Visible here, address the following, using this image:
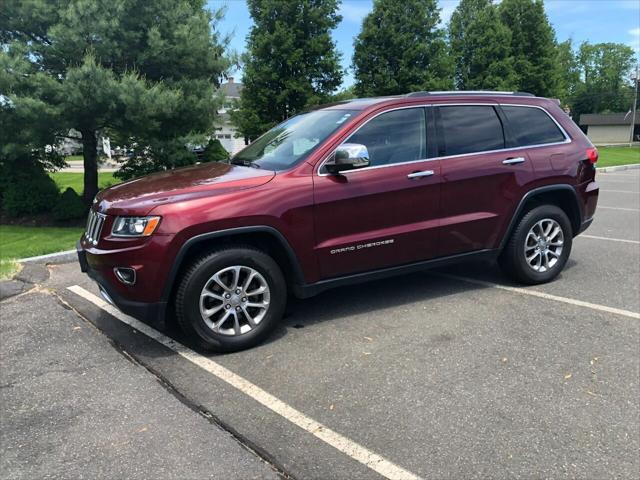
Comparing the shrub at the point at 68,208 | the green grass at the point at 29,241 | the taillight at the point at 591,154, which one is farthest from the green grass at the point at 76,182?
the taillight at the point at 591,154

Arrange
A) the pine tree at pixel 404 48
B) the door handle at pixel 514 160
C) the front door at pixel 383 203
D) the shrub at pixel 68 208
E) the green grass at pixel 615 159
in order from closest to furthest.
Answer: the front door at pixel 383 203 < the door handle at pixel 514 160 < the shrub at pixel 68 208 < the pine tree at pixel 404 48 < the green grass at pixel 615 159

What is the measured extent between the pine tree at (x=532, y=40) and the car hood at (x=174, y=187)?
27.2 meters

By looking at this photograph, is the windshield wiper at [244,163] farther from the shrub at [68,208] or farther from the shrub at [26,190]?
the shrub at [26,190]

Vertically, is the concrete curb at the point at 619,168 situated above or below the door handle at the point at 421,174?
below

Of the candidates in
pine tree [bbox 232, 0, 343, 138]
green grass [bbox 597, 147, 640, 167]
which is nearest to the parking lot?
pine tree [bbox 232, 0, 343, 138]

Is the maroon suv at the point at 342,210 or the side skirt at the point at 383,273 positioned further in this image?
the side skirt at the point at 383,273

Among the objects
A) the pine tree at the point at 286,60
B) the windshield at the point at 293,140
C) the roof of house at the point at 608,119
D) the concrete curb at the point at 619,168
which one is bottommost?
the concrete curb at the point at 619,168

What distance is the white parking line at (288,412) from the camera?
2646 millimetres

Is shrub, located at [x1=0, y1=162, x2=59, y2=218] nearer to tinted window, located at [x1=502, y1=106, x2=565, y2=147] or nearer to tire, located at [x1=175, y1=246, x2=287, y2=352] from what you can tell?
tire, located at [x1=175, y1=246, x2=287, y2=352]

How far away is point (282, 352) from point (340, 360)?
18.7 inches

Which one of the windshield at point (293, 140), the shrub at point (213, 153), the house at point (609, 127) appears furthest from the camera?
the house at point (609, 127)

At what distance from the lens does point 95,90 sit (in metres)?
7.73

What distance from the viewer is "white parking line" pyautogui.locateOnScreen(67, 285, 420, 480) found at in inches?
104

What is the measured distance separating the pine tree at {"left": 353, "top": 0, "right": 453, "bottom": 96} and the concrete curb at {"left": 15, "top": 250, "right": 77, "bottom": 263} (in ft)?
49.1
